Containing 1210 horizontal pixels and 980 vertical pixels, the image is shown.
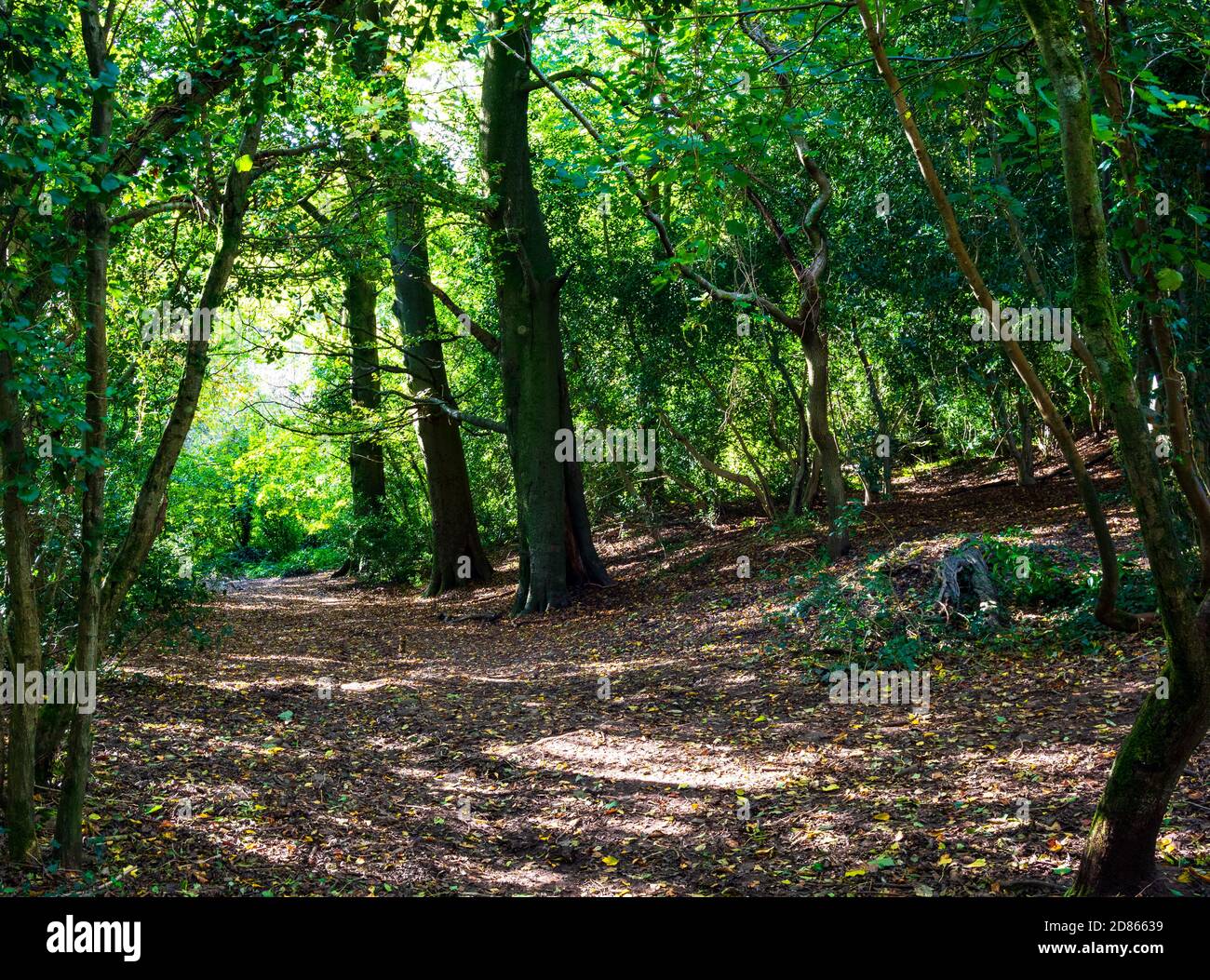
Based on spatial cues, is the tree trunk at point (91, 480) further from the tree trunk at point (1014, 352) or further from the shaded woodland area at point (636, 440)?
the tree trunk at point (1014, 352)

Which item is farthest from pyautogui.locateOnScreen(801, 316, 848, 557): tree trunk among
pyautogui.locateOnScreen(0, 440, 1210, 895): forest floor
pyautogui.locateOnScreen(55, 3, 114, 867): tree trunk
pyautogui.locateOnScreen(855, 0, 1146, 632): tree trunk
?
pyautogui.locateOnScreen(55, 3, 114, 867): tree trunk

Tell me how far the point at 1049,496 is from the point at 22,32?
13.0 m

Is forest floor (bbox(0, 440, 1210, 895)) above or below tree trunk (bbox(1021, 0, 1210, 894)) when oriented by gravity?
below

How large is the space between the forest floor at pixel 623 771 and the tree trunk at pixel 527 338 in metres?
2.96

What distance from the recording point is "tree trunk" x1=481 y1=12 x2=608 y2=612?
1293 cm

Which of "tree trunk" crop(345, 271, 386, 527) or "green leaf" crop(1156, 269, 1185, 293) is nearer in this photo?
"green leaf" crop(1156, 269, 1185, 293)

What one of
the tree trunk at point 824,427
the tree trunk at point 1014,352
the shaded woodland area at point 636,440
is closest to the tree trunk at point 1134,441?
the shaded woodland area at point 636,440

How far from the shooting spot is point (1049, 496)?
13.0 m

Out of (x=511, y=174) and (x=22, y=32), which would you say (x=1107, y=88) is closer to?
(x=22, y=32)

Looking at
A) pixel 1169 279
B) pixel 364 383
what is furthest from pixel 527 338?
pixel 1169 279

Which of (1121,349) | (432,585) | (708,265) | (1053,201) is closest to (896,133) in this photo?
(1053,201)

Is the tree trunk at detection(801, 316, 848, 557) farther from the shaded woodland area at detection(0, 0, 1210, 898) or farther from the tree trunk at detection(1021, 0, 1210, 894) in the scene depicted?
the tree trunk at detection(1021, 0, 1210, 894)

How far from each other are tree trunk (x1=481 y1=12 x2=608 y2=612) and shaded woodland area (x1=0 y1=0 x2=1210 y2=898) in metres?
0.07

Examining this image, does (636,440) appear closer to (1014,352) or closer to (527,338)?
(527,338)
